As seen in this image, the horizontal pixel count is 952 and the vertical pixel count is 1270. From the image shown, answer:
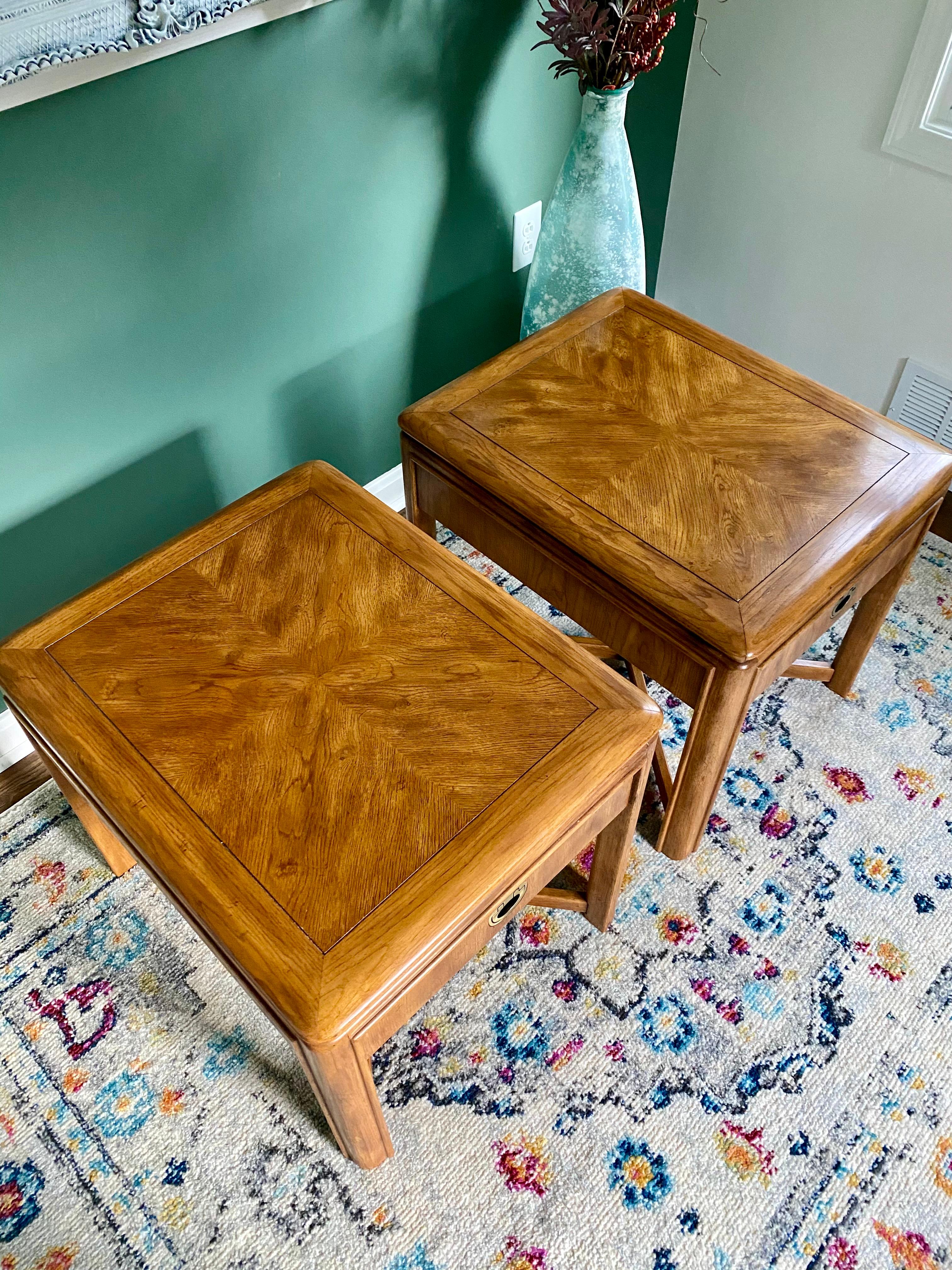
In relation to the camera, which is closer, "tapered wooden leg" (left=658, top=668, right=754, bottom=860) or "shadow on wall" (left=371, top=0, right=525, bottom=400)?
"tapered wooden leg" (left=658, top=668, right=754, bottom=860)

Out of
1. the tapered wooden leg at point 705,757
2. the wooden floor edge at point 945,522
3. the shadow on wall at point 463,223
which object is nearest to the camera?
the tapered wooden leg at point 705,757

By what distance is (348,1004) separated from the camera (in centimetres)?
82

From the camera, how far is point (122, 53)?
108 cm

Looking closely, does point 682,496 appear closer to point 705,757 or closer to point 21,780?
point 705,757

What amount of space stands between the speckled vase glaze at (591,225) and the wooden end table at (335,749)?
666 millimetres

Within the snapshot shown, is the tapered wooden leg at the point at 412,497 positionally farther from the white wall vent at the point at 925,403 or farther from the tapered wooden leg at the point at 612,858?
the white wall vent at the point at 925,403

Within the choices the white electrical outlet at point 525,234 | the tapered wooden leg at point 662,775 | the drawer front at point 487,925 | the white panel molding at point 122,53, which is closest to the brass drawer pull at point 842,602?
the tapered wooden leg at point 662,775

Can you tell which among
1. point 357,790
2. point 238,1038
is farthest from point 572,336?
point 238,1038

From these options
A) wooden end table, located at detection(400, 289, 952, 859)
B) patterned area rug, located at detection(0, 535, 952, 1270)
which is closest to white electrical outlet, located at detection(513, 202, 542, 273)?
wooden end table, located at detection(400, 289, 952, 859)

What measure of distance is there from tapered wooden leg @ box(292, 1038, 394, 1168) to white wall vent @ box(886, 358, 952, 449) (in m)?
1.54

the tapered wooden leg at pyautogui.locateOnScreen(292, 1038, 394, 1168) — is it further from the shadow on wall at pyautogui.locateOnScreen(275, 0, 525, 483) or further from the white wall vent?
the white wall vent

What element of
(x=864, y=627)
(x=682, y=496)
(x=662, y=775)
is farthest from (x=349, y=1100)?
(x=864, y=627)

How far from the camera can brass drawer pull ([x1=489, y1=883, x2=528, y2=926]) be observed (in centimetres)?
96

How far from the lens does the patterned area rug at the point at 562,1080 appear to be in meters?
1.10
